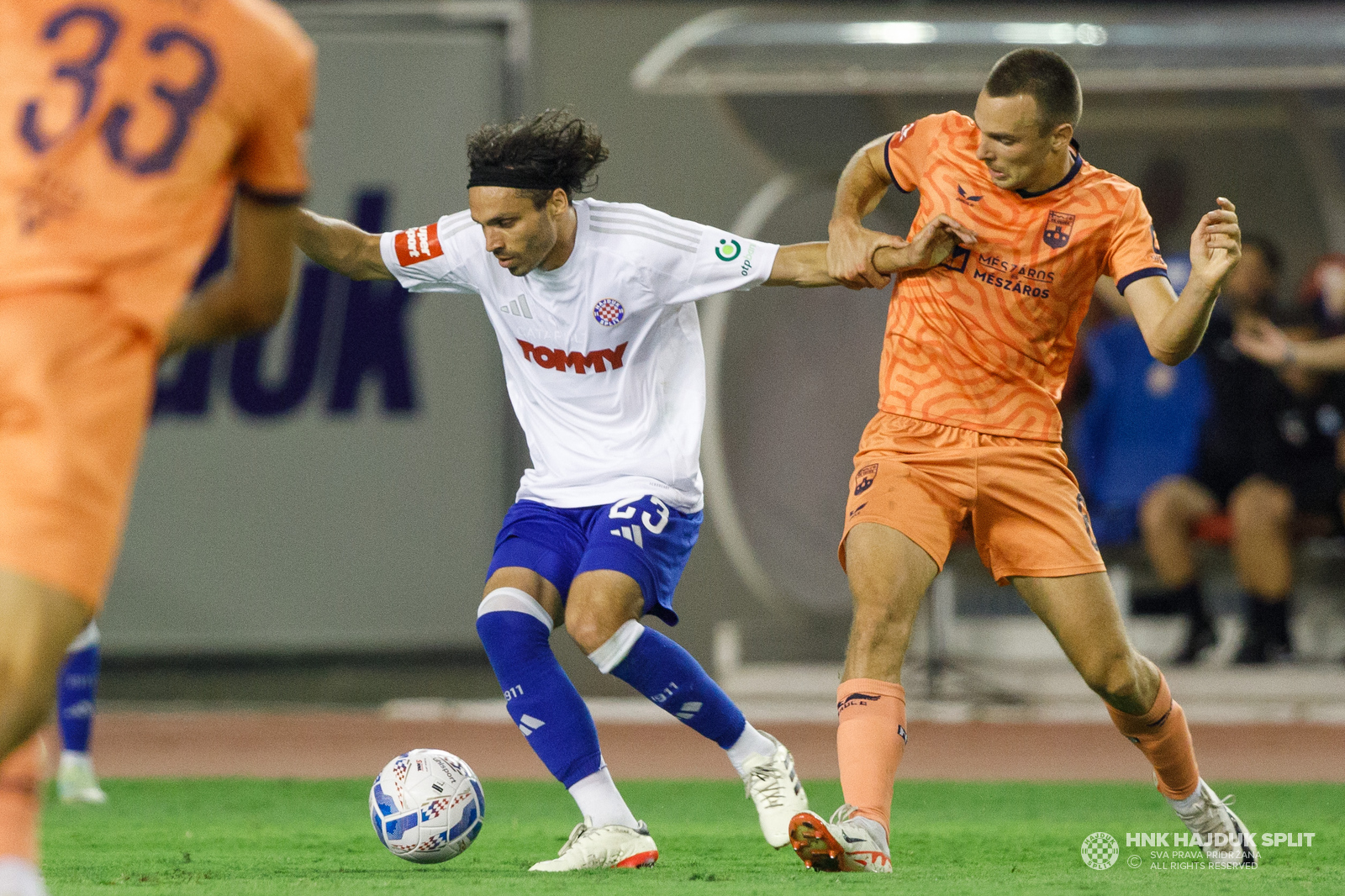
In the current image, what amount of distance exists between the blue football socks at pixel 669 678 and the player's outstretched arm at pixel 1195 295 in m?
1.57

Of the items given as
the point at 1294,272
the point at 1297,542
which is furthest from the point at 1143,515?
the point at 1294,272

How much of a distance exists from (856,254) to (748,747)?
58.2 inches

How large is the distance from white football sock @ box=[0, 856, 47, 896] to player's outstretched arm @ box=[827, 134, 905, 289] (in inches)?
111

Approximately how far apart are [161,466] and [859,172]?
681cm

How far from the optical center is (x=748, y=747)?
5266mm

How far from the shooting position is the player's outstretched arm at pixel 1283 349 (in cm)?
937

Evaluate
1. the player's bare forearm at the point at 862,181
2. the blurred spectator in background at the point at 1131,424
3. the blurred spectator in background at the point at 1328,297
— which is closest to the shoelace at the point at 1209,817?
the player's bare forearm at the point at 862,181

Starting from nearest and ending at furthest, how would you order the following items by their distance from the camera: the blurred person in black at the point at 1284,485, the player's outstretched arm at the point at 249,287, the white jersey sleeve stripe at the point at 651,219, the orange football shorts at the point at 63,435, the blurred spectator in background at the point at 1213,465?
the orange football shorts at the point at 63,435 → the player's outstretched arm at the point at 249,287 → the white jersey sleeve stripe at the point at 651,219 → the blurred person in black at the point at 1284,485 → the blurred spectator in background at the point at 1213,465

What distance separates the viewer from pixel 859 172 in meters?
5.17

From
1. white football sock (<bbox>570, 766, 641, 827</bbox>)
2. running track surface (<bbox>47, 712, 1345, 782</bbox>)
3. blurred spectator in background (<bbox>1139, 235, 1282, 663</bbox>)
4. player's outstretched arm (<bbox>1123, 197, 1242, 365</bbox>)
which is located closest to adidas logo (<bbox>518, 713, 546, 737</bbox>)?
white football sock (<bbox>570, 766, 641, 827</bbox>)

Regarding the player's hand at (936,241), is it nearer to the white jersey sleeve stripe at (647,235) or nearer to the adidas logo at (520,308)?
the white jersey sleeve stripe at (647,235)

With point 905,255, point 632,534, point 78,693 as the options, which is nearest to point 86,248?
point 632,534

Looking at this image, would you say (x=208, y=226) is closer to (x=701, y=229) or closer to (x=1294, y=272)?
(x=701, y=229)

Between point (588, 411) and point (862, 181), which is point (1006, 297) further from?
point (588, 411)
